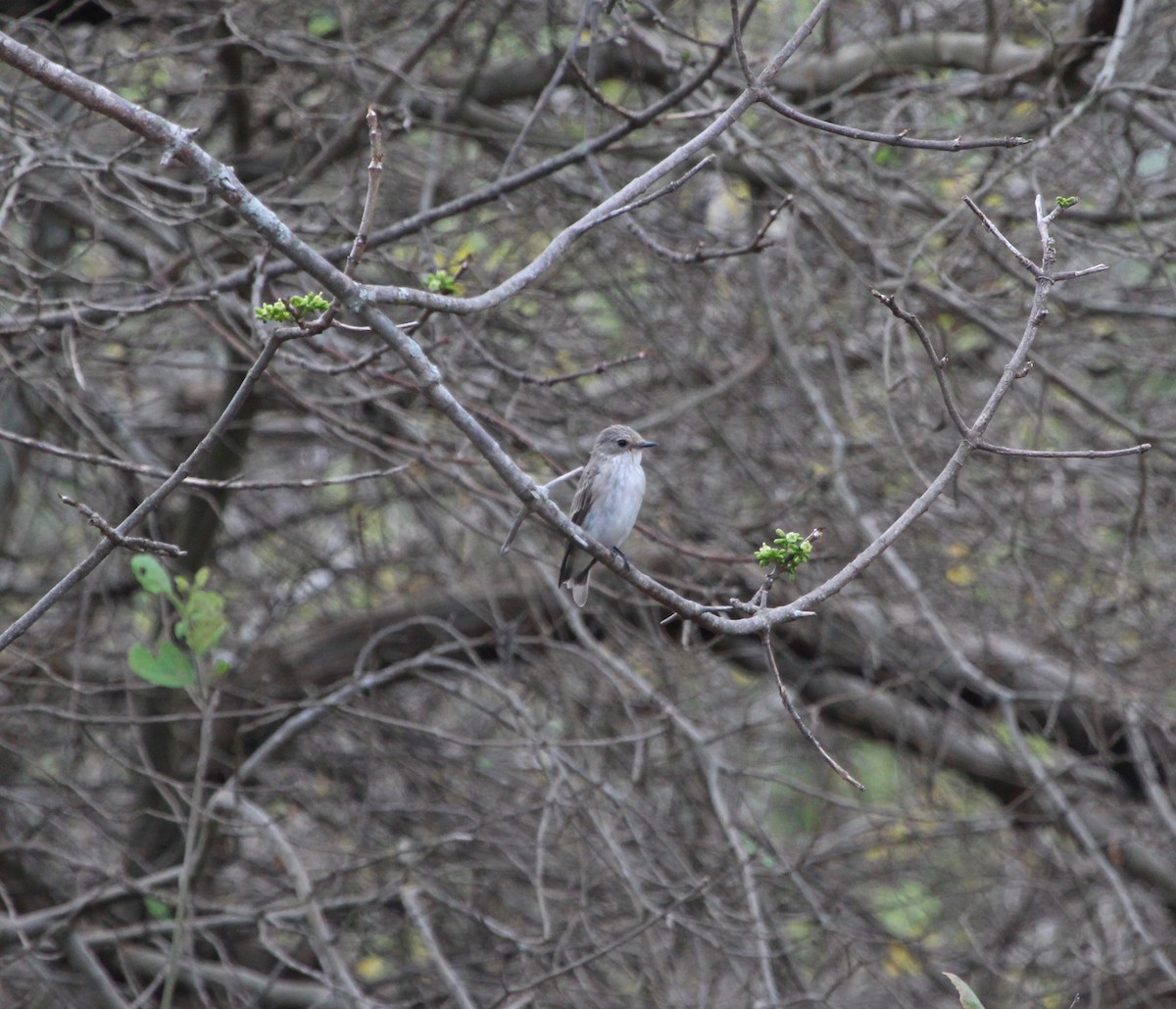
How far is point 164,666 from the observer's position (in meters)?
4.05

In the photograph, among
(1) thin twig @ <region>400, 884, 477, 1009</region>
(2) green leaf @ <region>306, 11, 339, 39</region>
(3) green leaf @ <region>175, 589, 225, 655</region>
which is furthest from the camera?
(2) green leaf @ <region>306, 11, 339, 39</region>

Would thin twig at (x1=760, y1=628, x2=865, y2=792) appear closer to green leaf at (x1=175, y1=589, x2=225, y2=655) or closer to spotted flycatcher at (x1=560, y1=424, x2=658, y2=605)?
green leaf at (x1=175, y1=589, x2=225, y2=655)

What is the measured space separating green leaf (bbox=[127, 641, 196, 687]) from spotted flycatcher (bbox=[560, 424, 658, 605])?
4.91 ft

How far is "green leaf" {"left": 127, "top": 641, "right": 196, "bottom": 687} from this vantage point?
3984 millimetres

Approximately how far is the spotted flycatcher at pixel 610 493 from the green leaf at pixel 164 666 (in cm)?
150

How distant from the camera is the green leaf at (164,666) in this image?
3.98 meters

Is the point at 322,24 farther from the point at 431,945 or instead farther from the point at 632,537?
the point at 431,945

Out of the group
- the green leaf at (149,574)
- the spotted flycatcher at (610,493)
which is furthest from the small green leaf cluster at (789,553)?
the spotted flycatcher at (610,493)

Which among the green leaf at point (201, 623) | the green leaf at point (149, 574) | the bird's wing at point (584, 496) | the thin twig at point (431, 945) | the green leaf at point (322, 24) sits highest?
the green leaf at point (322, 24)

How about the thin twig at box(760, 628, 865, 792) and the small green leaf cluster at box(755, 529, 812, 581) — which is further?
the small green leaf cluster at box(755, 529, 812, 581)

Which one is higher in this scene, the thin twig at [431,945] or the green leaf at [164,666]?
the green leaf at [164,666]

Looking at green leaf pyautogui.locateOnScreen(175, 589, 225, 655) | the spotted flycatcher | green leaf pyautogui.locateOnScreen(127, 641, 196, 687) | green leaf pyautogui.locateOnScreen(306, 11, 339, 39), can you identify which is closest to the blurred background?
green leaf pyautogui.locateOnScreen(306, 11, 339, 39)

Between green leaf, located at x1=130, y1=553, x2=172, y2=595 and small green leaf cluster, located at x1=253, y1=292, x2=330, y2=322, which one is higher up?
small green leaf cluster, located at x1=253, y1=292, x2=330, y2=322

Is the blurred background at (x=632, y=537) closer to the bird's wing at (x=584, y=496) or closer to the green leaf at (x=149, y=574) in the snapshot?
the bird's wing at (x=584, y=496)
